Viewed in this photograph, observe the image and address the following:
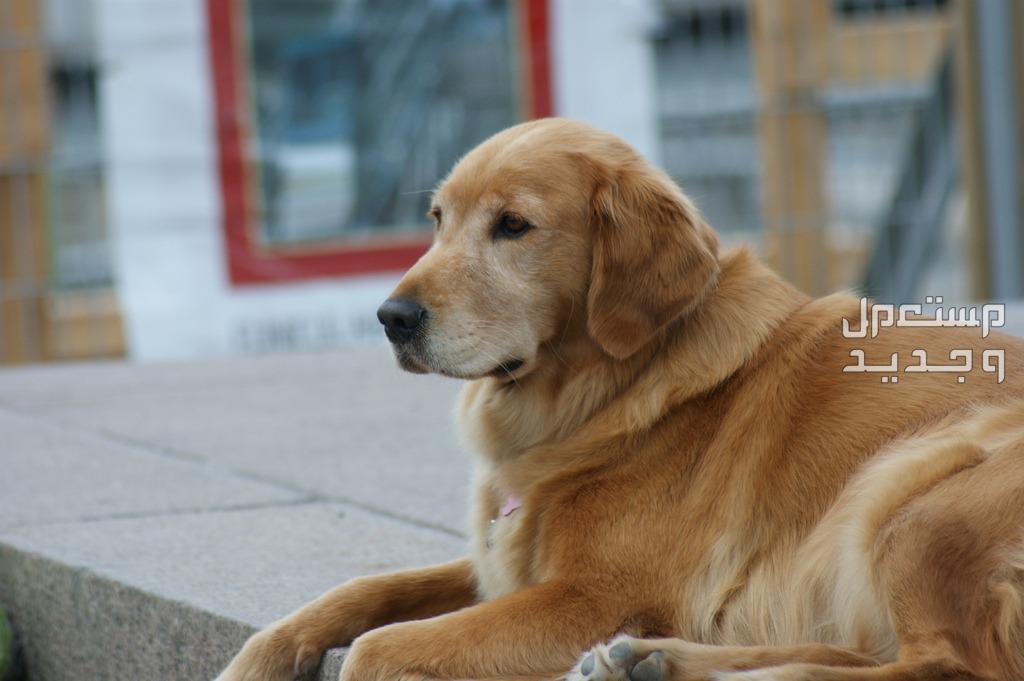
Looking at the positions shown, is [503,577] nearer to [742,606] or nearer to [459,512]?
[742,606]

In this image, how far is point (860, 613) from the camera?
2.52 meters

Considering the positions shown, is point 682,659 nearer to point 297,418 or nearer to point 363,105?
point 297,418

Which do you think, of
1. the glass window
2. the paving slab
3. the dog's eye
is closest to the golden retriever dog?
the dog's eye

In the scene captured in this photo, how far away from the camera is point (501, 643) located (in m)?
2.55

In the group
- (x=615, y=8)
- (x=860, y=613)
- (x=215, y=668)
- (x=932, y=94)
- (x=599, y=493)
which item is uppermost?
(x=615, y=8)

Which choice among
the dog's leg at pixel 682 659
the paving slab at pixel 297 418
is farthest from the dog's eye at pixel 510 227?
the paving slab at pixel 297 418

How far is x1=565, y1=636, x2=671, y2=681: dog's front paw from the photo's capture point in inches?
94.6

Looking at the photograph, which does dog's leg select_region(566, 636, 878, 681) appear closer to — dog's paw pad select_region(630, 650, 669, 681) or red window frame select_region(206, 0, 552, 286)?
dog's paw pad select_region(630, 650, 669, 681)

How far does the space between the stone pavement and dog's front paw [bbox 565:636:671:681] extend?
638 mm

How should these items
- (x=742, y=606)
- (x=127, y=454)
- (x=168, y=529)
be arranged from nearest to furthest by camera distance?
(x=742, y=606), (x=168, y=529), (x=127, y=454)

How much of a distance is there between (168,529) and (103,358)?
4.47 meters

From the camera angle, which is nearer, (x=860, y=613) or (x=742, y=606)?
(x=860, y=613)

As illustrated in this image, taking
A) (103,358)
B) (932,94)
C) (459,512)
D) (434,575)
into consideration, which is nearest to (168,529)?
(459,512)

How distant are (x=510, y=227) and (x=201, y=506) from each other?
1.76 metres
